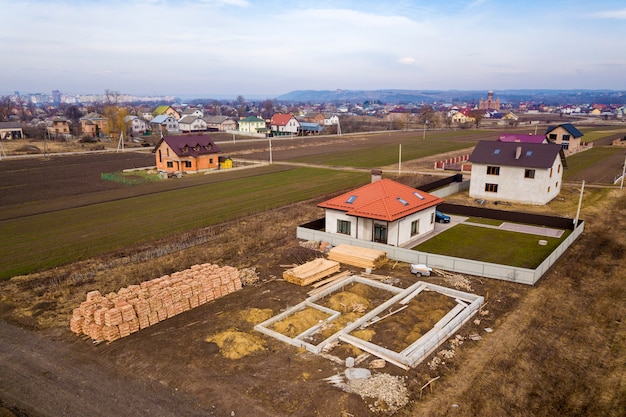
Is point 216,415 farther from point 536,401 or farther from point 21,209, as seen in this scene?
point 21,209

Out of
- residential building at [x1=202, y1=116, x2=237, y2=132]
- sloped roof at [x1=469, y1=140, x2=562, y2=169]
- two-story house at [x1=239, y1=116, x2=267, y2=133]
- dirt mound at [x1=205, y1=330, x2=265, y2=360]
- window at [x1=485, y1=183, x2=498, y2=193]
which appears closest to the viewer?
dirt mound at [x1=205, y1=330, x2=265, y2=360]

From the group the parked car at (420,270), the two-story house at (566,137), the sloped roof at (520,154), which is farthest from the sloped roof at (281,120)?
the parked car at (420,270)

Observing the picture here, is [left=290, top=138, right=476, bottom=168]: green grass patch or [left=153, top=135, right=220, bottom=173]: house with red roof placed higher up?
[left=153, top=135, right=220, bottom=173]: house with red roof

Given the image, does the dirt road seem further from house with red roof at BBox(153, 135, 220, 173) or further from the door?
house with red roof at BBox(153, 135, 220, 173)

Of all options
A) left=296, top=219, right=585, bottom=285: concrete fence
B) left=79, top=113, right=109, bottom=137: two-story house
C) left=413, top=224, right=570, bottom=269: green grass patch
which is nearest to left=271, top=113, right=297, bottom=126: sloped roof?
left=79, top=113, right=109, bottom=137: two-story house

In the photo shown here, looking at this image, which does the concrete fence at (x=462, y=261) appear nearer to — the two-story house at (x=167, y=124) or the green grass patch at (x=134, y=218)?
the green grass patch at (x=134, y=218)
